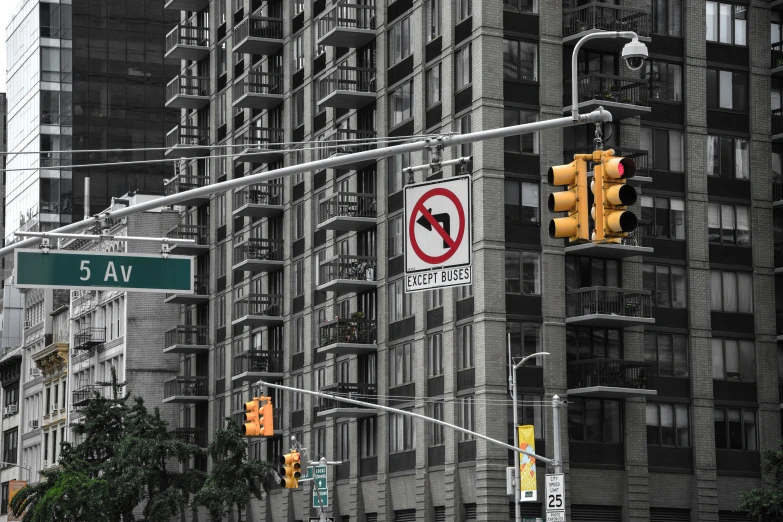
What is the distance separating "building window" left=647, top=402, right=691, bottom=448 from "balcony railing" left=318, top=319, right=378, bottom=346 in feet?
45.4

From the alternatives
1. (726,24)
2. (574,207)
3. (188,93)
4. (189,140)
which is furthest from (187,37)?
(574,207)

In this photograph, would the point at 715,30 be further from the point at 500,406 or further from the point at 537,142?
the point at 500,406

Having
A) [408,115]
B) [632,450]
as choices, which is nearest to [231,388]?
[408,115]

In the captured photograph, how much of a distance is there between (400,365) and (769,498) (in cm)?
1750

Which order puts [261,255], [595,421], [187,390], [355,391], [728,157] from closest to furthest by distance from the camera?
1. [595,421]
2. [728,157]
3. [355,391]
4. [261,255]
5. [187,390]

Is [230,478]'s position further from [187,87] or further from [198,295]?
[187,87]

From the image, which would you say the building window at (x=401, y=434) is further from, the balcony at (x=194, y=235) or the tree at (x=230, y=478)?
the balcony at (x=194, y=235)

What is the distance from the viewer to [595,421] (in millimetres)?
66500

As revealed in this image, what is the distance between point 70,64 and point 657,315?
222 feet

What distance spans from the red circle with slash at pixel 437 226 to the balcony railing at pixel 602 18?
1737 inches

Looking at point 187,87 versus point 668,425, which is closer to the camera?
point 668,425

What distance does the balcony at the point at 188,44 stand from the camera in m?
96.9

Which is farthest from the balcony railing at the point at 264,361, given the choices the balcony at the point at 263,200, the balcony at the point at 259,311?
the balcony at the point at 263,200

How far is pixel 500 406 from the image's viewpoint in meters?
64.4
